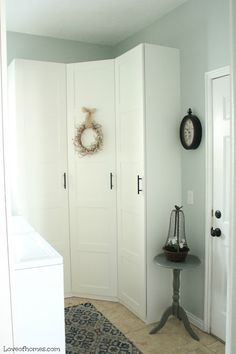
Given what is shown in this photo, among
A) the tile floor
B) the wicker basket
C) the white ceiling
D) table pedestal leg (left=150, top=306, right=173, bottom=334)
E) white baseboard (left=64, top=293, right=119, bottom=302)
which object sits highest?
the white ceiling

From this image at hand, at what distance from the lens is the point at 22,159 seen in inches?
127

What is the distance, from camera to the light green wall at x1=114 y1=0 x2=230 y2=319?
8.50 feet

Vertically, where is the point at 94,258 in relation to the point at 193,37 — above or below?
below

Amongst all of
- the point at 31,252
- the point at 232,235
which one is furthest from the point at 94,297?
the point at 232,235

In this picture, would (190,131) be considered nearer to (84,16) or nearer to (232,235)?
(232,235)

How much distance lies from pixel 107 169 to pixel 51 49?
4.91 ft

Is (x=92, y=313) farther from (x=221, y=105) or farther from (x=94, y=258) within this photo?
(x=221, y=105)

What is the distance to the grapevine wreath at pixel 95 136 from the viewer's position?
325cm

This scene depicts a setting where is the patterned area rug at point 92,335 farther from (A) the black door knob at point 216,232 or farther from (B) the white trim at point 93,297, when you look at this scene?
(A) the black door knob at point 216,232


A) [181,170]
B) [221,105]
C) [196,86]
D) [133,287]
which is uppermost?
[196,86]

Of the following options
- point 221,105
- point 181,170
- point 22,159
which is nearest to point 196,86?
point 221,105

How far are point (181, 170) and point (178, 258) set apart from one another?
0.79 metres

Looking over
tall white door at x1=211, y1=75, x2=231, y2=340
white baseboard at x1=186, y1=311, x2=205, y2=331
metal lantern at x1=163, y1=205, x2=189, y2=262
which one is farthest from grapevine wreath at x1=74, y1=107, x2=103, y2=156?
white baseboard at x1=186, y1=311, x2=205, y2=331

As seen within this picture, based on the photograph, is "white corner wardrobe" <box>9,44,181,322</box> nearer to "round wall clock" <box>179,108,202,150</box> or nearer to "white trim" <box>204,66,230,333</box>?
"round wall clock" <box>179,108,202,150</box>
